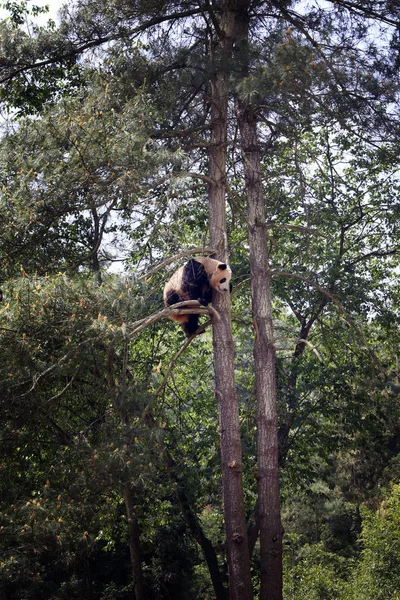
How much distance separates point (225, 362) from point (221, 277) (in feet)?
3.32

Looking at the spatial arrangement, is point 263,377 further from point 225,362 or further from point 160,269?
point 160,269

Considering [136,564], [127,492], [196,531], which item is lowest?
[136,564]

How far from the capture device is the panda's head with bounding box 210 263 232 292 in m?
7.04

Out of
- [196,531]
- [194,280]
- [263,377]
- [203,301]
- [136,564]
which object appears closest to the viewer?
[203,301]

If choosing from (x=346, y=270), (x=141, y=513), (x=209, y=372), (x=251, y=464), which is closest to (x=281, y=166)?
(x=346, y=270)

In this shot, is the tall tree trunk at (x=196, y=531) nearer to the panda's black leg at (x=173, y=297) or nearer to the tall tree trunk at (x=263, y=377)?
the tall tree trunk at (x=263, y=377)

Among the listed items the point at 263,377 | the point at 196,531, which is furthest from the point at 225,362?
the point at 196,531

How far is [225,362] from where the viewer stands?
7348 millimetres

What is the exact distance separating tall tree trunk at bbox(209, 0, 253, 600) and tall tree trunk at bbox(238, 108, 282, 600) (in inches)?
11.3

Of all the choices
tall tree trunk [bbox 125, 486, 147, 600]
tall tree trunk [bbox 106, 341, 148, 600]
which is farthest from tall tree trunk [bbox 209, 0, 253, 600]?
tall tree trunk [bbox 125, 486, 147, 600]

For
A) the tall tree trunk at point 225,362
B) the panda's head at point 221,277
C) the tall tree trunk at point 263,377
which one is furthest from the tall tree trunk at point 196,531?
the panda's head at point 221,277

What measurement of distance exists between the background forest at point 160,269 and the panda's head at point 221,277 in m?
0.32

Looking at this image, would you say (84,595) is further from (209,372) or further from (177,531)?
(209,372)

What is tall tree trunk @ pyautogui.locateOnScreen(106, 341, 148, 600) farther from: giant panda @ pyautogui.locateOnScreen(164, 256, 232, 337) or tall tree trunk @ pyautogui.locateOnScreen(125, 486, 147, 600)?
giant panda @ pyautogui.locateOnScreen(164, 256, 232, 337)
